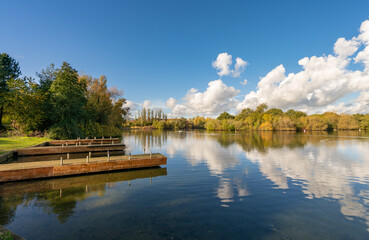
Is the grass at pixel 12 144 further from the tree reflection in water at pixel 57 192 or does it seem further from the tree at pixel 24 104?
the tree reflection in water at pixel 57 192

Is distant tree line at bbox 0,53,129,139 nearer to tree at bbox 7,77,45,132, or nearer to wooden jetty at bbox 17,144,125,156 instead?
tree at bbox 7,77,45,132

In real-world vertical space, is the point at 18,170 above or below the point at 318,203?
above

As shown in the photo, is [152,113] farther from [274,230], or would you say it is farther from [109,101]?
[274,230]

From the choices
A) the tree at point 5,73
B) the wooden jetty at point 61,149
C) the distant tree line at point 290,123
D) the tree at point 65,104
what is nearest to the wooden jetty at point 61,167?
the wooden jetty at point 61,149

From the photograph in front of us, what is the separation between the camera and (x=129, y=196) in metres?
9.85

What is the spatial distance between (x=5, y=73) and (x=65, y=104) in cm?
1229

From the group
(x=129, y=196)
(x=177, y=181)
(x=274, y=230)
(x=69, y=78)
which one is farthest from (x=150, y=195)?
(x=69, y=78)

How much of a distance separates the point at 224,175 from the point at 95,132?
3645cm

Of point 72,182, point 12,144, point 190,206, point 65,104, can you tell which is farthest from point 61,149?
point 190,206

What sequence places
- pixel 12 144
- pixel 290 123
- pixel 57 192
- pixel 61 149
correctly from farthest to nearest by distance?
pixel 290 123 → pixel 61 149 → pixel 12 144 → pixel 57 192

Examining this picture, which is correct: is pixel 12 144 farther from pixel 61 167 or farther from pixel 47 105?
pixel 61 167

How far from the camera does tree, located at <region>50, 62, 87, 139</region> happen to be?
31266mm

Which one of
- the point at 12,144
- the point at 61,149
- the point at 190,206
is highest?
the point at 12,144

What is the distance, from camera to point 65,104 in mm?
32156
